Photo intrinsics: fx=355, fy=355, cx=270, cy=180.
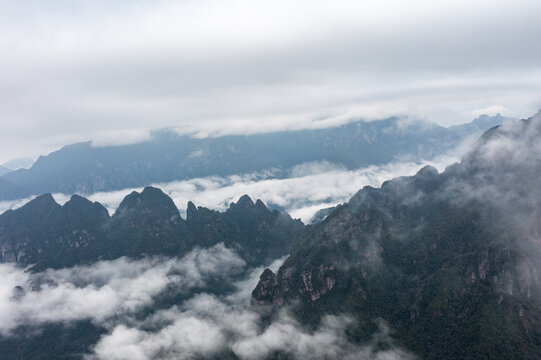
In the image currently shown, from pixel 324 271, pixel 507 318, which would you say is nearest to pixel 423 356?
pixel 507 318

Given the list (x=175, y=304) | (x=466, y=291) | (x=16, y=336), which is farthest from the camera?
(x=175, y=304)

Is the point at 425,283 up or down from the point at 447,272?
down

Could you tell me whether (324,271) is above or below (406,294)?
above

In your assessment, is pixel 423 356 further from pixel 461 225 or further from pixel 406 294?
pixel 461 225

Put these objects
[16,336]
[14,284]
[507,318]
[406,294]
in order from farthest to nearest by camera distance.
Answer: [14,284], [16,336], [406,294], [507,318]

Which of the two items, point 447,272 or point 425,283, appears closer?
point 447,272

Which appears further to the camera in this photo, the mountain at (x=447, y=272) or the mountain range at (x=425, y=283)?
the mountain range at (x=425, y=283)

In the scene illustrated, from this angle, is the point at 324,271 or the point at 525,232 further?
the point at 324,271

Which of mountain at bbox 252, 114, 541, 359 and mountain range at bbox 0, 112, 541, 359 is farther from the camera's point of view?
mountain range at bbox 0, 112, 541, 359
